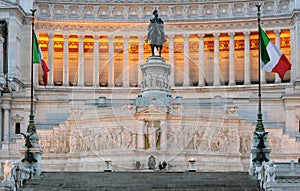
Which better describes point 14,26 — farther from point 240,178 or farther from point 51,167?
point 240,178

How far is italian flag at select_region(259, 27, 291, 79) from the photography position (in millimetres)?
67625

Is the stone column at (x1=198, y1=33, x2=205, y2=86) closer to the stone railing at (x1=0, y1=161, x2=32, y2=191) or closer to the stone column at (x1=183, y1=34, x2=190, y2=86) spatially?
the stone column at (x1=183, y1=34, x2=190, y2=86)

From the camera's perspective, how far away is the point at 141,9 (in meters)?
118

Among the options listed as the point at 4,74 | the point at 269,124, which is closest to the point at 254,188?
the point at 269,124

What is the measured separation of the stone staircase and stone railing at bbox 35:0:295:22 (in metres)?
57.2

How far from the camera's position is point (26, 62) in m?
112

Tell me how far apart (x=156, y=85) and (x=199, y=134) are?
6754mm

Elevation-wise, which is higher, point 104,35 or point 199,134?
point 104,35

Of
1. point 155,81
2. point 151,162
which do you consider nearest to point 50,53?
point 155,81

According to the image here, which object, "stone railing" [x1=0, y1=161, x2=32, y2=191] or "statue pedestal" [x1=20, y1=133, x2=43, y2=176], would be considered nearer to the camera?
"stone railing" [x1=0, y1=161, x2=32, y2=191]

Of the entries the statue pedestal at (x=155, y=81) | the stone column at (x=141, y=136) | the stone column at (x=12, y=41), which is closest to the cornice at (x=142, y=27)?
the stone column at (x=12, y=41)

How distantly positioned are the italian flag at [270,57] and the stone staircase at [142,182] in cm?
1072

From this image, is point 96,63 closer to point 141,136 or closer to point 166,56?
point 166,56

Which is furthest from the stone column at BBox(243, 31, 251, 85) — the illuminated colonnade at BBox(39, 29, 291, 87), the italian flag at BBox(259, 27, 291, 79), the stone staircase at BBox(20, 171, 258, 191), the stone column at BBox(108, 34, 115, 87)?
the stone staircase at BBox(20, 171, 258, 191)
